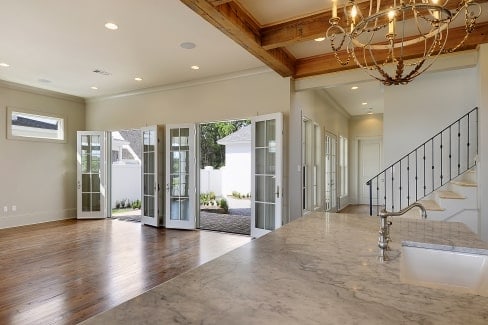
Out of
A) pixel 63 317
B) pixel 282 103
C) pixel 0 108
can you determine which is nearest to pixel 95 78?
pixel 0 108

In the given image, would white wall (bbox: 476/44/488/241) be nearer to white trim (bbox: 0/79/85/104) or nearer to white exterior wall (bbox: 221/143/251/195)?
white trim (bbox: 0/79/85/104)

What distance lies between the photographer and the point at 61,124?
7570 millimetres

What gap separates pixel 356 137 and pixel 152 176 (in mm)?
7032

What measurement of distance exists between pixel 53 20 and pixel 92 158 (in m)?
4.62

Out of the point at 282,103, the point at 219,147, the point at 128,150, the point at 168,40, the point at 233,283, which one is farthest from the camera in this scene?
the point at 219,147

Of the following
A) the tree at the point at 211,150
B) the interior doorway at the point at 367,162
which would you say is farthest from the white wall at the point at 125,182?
the interior doorway at the point at 367,162

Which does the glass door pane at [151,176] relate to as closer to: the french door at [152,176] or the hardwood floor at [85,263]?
the french door at [152,176]

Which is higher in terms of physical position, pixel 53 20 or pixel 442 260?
pixel 53 20

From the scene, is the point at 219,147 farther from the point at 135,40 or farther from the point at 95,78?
the point at 135,40

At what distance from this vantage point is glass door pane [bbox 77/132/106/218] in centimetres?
759

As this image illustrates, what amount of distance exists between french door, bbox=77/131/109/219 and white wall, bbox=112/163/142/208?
5.73 feet

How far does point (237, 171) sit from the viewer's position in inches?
478

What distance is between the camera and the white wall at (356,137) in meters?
10.1

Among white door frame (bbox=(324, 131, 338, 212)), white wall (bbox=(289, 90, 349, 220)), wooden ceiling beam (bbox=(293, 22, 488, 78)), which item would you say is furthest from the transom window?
white door frame (bbox=(324, 131, 338, 212))
